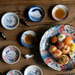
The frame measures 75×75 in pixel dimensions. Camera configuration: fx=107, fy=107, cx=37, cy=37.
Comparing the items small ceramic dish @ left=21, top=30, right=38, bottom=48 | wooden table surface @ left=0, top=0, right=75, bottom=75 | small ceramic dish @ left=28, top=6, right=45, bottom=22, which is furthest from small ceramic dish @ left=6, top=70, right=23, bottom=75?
small ceramic dish @ left=28, top=6, right=45, bottom=22

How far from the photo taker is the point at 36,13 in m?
1.36

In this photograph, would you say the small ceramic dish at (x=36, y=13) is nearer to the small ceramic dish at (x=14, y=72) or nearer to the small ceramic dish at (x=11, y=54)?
the small ceramic dish at (x=11, y=54)

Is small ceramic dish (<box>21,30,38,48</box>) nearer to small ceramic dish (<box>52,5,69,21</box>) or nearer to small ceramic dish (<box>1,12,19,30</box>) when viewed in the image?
small ceramic dish (<box>1,12,19,30</box>)

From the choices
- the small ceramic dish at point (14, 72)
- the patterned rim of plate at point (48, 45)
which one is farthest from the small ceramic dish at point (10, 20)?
the small ceramic dish at point (14, 72)

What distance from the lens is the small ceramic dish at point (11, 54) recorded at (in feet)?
4.17

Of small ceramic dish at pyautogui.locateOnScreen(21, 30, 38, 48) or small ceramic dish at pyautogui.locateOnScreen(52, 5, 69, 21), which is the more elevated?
small ceramic dish at pyautogui.locateOnScreen(52, 5, 69, 21)

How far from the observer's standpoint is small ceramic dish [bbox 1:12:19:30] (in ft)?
4.30

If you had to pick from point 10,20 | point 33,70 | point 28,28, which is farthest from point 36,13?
point 33,70

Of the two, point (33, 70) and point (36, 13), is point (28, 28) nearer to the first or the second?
point (36, 13)

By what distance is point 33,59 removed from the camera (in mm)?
1311

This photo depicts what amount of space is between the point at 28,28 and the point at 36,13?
22 cm

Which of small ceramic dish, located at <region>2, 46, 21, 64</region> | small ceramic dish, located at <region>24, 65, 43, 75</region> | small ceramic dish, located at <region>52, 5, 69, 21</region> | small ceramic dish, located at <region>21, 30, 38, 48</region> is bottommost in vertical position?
small ceramic dish, located at <region>24, 65, 43, 75</region>

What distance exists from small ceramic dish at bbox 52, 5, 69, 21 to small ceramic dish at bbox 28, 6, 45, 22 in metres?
0.15

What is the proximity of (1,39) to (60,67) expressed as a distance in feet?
2.58
